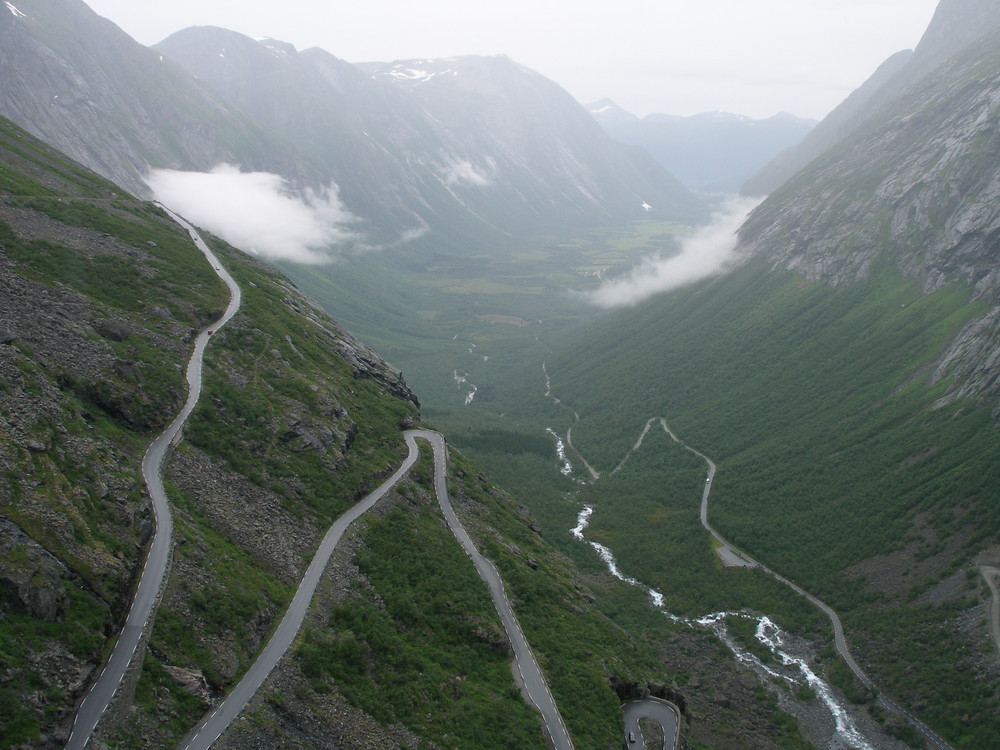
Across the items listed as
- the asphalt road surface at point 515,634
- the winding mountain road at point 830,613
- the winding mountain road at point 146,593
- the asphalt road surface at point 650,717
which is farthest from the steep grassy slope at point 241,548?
the winding mountain road at point 830,613

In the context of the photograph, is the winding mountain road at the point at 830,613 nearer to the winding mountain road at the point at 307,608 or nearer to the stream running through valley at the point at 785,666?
the stream running through valley at the point at 785,666

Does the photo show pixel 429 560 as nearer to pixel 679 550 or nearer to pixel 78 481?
pixel 78 481

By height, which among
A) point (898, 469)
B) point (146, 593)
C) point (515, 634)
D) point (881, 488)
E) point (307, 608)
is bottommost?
point (146, 593)

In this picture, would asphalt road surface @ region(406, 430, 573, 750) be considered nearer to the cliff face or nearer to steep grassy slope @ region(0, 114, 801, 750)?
steep grassy slope @ region(0, 114, 801, 750)

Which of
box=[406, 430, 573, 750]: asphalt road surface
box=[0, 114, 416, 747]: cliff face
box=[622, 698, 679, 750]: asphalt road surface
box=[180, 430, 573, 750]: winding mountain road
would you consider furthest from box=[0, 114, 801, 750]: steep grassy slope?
box=[622, 698, 679, 750]: asphalt road surface

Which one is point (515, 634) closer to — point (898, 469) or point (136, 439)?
point (136, 439)

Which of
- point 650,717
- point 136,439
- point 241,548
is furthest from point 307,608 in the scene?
point 650,717

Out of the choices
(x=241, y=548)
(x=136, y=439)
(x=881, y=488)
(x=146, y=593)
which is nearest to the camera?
(x=146, y=593)
